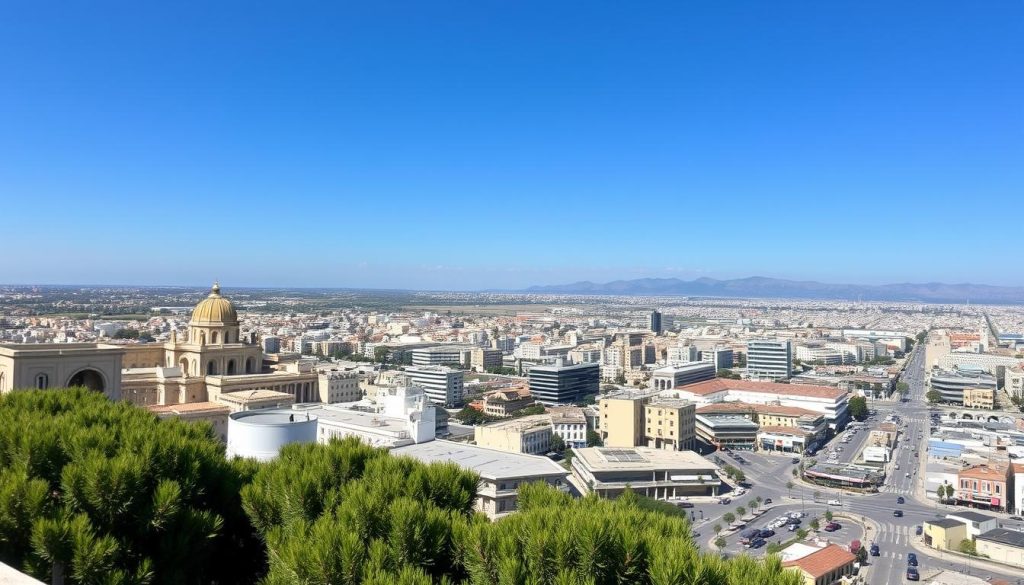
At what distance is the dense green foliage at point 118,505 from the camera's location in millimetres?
4711

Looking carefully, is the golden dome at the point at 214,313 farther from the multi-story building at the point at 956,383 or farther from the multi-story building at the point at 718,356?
the multi-story building at the point at 718,356

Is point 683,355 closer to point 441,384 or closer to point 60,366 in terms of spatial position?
point 441,384

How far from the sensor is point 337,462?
6.39 metres

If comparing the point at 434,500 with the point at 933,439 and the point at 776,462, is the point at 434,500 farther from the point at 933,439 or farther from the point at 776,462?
the point at 933,439

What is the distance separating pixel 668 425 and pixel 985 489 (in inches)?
495

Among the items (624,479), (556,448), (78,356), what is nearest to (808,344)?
(556,448)

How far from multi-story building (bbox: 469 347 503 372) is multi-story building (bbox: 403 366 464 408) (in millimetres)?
18047

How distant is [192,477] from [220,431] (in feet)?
59.8

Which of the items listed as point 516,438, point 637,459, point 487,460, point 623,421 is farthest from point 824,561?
point 623,421

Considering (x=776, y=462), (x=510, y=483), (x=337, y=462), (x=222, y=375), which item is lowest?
(x=776, y=462)

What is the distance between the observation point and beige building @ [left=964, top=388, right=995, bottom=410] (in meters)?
46.6

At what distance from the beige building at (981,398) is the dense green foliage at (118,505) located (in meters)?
52.1

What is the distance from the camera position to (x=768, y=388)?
→ 148ft

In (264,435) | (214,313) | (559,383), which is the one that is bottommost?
(559,383)
